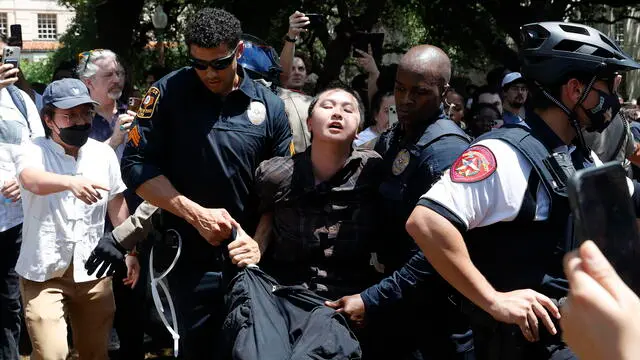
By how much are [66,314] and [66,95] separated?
1274 mm

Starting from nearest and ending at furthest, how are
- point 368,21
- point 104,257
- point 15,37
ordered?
point 104,257, point 15,37, point 368,21

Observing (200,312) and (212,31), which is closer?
(212,31)

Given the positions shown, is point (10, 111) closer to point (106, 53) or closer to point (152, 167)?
point (106, 53)

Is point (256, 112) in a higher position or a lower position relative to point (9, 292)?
higher

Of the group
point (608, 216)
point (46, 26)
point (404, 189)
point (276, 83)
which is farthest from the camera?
point (46, 26)

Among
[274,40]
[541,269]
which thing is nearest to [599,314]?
[541,269]

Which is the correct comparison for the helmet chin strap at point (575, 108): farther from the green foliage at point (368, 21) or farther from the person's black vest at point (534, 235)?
the green foliage at point (368, 21)

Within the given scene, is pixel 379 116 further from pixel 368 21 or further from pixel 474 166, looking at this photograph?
pixel 368 21

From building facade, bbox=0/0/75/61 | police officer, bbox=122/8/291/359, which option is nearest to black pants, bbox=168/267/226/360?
police officer, bbox=122/8/291/359

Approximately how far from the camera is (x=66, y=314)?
4.84 metres

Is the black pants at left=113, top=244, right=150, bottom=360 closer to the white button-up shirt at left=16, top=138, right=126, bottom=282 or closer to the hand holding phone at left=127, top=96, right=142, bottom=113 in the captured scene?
the white button-up shirt at left=16, top=138, right=126, bottom=282

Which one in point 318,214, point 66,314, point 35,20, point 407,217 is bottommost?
point 35,20

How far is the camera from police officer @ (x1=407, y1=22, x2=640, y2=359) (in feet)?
8.99

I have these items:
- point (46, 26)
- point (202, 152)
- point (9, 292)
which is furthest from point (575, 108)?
point (46, 26)
